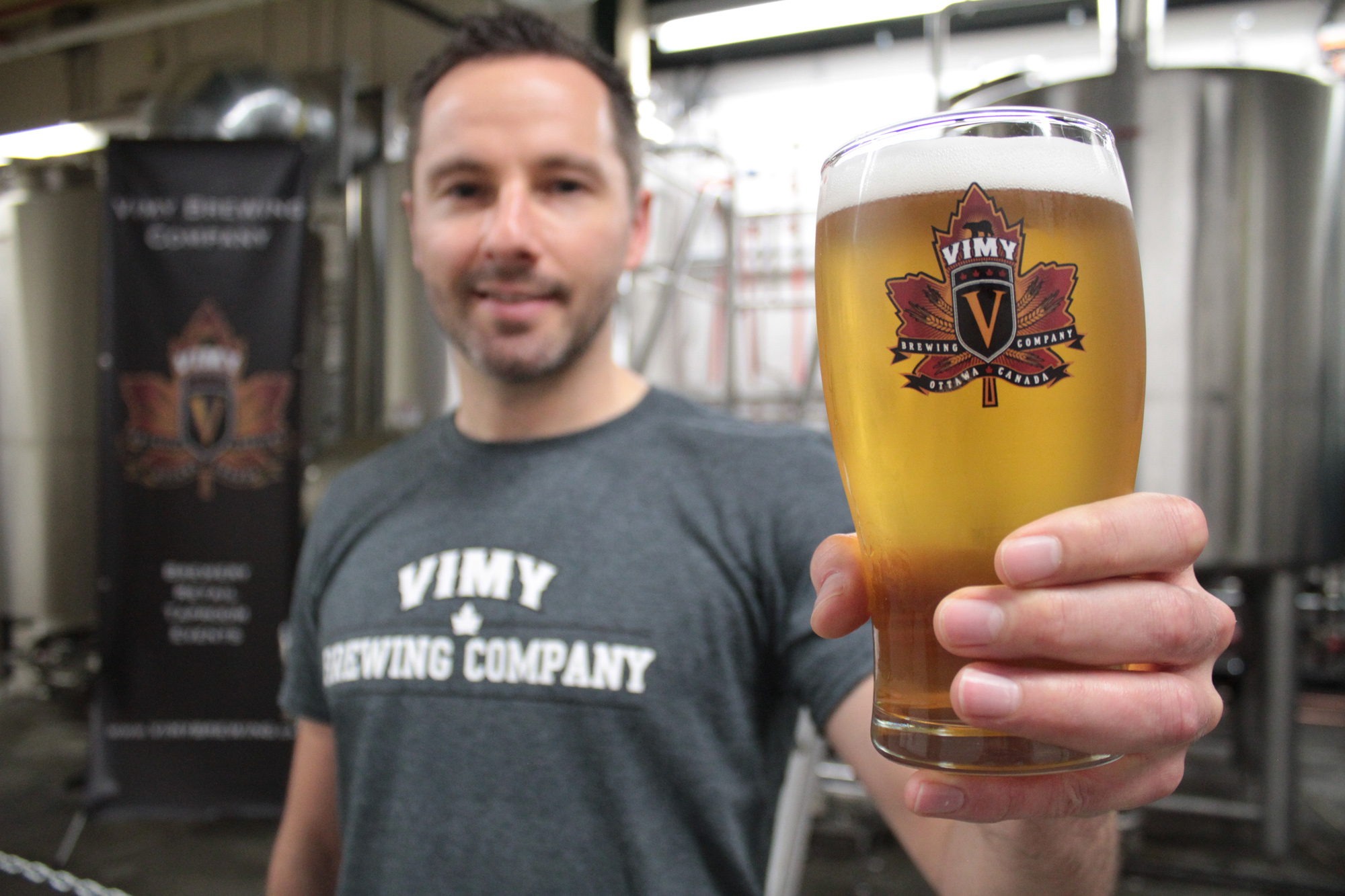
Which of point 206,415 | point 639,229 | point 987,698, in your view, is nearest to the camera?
point 987,698

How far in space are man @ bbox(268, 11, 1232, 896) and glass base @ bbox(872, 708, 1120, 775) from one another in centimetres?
35

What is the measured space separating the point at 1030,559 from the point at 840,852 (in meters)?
2.86

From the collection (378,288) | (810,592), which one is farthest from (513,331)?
(378,288)

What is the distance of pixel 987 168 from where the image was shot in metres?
0.40

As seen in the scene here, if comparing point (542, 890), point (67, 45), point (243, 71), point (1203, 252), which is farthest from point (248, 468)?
point (67, 45)

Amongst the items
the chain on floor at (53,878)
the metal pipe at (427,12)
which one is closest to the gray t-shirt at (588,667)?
the chain on floor at (53,878)

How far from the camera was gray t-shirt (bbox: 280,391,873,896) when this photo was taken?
952 millimetres

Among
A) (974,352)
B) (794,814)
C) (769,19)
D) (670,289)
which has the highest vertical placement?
(769,19)

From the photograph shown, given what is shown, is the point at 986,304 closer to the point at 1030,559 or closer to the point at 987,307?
the point at 987,307

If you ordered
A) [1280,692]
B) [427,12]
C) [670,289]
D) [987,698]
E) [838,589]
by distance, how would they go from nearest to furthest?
[987,698] → [838,589] → [1280,692] → [670,289] → [427,12]

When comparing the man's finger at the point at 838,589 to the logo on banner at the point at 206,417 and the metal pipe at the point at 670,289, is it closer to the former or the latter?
the metal pipe at the point at 670,289

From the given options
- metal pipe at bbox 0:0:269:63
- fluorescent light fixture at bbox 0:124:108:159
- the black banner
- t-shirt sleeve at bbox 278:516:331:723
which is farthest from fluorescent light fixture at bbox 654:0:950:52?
t-shirt sleeve at bbox 278:516:331:723

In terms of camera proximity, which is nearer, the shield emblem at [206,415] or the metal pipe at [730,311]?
the metal pipe at [730,311]

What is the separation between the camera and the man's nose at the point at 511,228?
106cm
